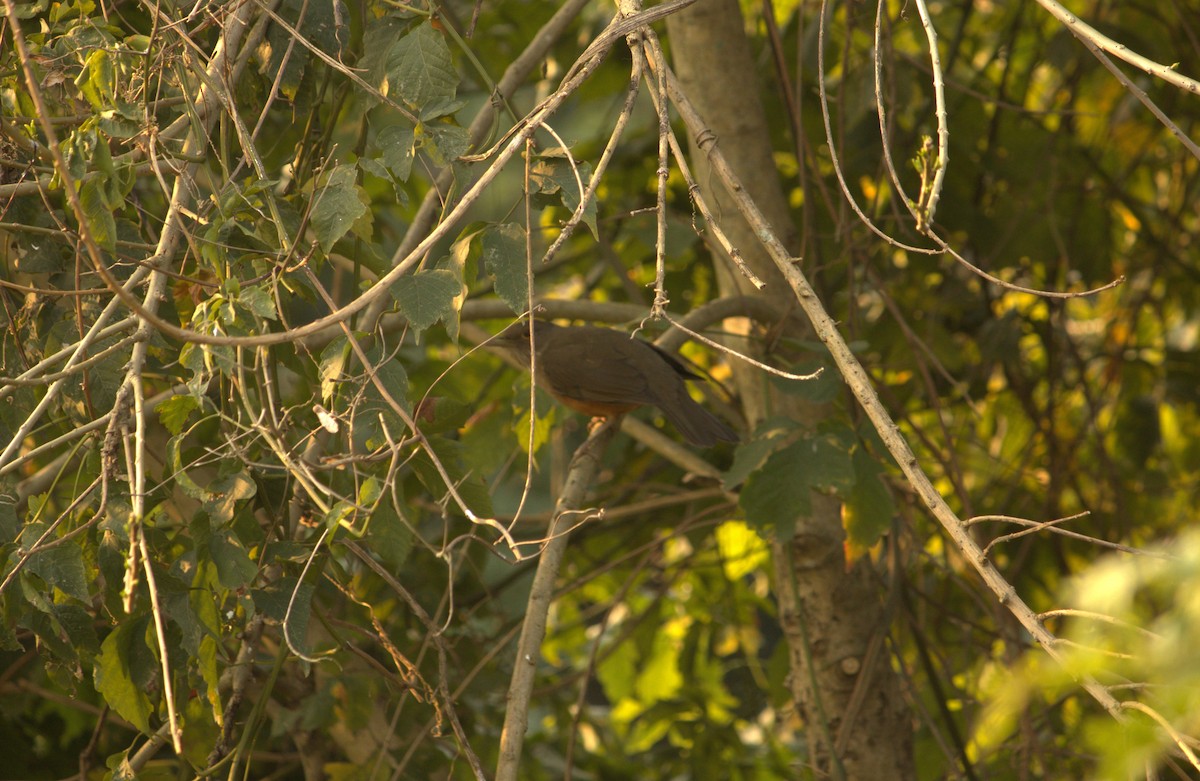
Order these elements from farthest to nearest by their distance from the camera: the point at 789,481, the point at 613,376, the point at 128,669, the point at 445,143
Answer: the point at 613,376, the point at 789,481, the point at 128,669, the point at 445,143

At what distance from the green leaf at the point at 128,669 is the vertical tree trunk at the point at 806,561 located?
208cm

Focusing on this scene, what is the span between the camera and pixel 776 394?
3.83 metres

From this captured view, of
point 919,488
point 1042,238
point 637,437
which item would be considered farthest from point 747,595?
point 919,488

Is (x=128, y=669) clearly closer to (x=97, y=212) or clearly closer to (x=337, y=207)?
(x=97, y=212)

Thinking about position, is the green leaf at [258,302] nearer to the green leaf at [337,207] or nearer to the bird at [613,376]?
the green leaf at [337,207]

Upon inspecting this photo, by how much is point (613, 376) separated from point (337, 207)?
7.01ft

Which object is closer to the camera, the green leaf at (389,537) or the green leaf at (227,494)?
the green leaf at (227,494)

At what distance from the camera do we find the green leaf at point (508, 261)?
6.72ft

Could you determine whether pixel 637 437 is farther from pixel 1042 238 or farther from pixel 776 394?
pixel 1042 238

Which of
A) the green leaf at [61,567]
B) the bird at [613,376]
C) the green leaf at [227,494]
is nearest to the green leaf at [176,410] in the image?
the green leaf at [227,494]

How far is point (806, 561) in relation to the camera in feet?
12.2

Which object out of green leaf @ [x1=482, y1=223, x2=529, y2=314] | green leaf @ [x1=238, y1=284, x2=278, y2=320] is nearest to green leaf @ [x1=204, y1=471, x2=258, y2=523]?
green leaf @ [x1=238, y1=284, x2=278, y2=320]

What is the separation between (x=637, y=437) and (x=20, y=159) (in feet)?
7.50

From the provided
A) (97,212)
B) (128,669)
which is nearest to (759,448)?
(128,669)
